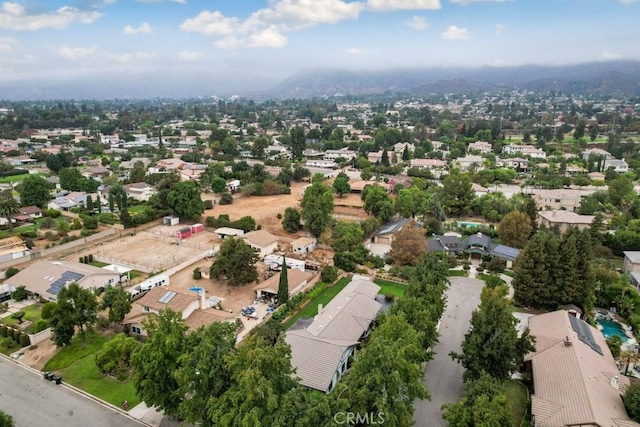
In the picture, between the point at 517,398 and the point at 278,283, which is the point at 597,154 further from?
the point at 517,398

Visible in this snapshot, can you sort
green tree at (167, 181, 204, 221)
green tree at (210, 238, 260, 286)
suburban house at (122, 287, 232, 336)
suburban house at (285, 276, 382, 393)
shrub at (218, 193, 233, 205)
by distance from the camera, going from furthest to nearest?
1. shrub at (218, 193, 233, 205)
2. green tree at (167, 181, 204, 221)
3. green tree at (210, 238, 260, 286)
4. suburban house at (122, 287, 232, 336)
5. suburban house at (285, 276, 382, 393)

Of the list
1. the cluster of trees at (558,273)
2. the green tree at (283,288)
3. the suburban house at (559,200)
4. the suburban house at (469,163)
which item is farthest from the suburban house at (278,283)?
the suburban house at (469,163)

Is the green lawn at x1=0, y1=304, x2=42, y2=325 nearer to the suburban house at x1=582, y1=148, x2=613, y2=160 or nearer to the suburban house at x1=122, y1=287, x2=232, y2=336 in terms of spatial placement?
the suburban house at x1=122, y1=287, x2=232, y2=336

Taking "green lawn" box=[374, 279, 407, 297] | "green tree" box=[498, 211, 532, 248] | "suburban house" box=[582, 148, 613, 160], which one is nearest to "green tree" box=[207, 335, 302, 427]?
"green lawn" box=[374, 279, 407, 297]

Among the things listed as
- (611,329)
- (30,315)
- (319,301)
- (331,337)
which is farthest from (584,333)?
(30,315)

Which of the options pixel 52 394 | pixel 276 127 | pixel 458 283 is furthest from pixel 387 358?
pixel 276 127

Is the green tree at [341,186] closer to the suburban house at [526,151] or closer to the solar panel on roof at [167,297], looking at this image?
the solar panel on roof at [167,297]
